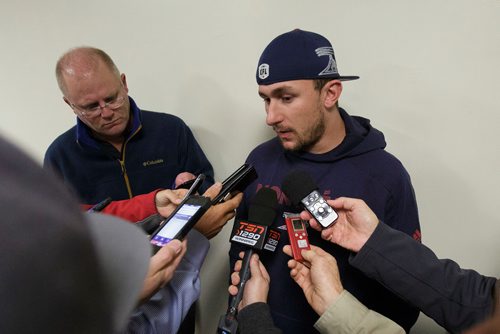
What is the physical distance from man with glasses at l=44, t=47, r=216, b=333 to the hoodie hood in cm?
54

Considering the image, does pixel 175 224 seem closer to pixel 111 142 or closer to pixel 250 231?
pixel 250 231

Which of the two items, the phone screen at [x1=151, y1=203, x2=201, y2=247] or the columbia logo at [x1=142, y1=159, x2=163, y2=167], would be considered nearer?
the phone screen at [x1=151, y1=203, x2=201, y2=247]

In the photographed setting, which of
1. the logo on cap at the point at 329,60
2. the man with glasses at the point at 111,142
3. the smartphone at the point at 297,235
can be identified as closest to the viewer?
the smartphone at the point at 297,235

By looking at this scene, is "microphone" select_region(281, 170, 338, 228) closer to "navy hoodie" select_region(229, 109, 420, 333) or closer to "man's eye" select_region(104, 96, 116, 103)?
"navy hoodie" select_region(229, 109, 420, 333)

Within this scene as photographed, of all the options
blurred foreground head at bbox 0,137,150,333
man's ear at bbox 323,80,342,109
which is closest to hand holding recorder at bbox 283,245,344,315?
man's ear at bbox 323,80,342,109

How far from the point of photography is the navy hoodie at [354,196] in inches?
42.6

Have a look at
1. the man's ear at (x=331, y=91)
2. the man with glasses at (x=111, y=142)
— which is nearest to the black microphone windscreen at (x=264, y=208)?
the man's ear at (x=331, y=91)

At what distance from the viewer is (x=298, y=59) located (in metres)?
1.05

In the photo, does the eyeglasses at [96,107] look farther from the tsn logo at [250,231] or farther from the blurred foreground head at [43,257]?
the blurred foreground head at [43,257]

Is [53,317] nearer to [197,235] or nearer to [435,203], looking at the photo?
Result: [197,235]

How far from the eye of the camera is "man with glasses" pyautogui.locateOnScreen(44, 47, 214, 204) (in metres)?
1.36

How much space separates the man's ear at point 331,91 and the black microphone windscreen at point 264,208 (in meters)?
0.33

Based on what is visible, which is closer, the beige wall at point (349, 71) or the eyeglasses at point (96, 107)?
the beige wall at point (349, 71)

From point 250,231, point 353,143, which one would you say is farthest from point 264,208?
point 353,143
